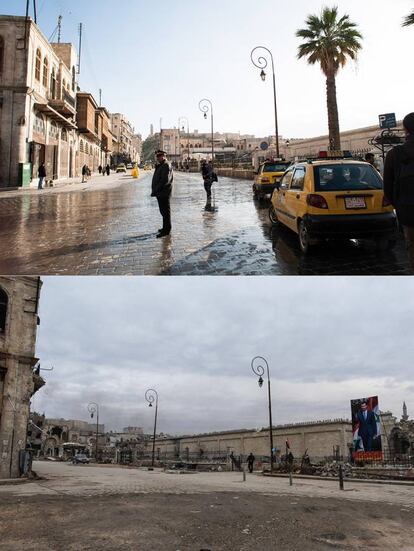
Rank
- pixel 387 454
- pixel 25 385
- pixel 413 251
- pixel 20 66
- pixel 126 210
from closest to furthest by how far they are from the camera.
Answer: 1. pixel 413 251
2. pixel 126 210
3. pixel 25 385
4. pixel 387 454
5. pixel 20 66

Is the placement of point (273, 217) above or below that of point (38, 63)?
below

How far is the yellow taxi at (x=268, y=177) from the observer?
1809cm

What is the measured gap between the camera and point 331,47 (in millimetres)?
27250

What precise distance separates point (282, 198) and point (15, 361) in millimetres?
11752

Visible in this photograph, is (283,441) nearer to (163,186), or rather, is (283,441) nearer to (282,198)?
(282,198)

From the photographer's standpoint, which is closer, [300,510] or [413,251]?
[413,251]

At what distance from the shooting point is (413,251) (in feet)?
16.4

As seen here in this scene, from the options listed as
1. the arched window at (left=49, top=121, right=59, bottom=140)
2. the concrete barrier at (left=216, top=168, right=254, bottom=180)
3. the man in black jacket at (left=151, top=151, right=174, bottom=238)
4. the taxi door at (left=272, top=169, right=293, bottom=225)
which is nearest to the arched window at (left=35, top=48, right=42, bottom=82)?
the arched window at (left=49, top=121, right=59, bottom=140)

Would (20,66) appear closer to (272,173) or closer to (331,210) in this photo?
(272,173)

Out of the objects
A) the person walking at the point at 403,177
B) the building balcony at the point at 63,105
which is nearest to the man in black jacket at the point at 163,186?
the person walking at the point at 403,177

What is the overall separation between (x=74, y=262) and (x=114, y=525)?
4.40m

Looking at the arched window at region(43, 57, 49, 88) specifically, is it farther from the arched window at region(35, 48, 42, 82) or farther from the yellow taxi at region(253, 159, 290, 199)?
the yellow taxi at region(253, 159, 290, 199)

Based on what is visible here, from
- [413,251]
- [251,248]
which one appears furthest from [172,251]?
Result: [413,251]

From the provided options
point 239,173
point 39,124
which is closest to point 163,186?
point 39,124
